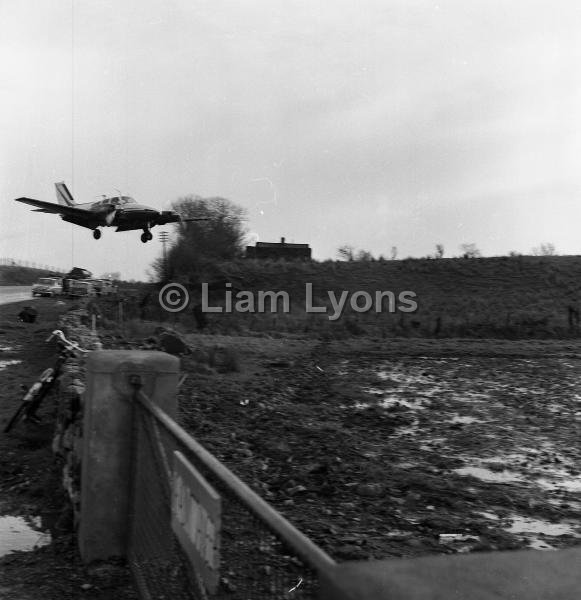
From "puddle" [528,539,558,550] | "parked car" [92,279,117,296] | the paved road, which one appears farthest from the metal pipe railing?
"parked car" [92,279,117,296]

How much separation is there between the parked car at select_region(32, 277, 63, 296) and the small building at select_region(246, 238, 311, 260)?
981 inches

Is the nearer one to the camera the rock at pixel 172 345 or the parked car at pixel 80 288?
the rock at pixel 172 345

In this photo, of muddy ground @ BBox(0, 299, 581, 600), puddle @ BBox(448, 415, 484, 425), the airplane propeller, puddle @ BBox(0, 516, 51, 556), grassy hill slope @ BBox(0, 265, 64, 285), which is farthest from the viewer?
grassy hill slope @ BBox(0, 265, 64, 285)

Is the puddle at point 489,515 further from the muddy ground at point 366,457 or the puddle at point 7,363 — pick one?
the puddle at point 7,363

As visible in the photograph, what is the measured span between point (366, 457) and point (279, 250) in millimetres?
63571

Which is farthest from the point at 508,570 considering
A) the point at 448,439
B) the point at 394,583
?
the point at 448,439

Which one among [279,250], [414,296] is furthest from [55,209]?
[279,250]

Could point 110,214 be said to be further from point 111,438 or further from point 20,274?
point 20,274

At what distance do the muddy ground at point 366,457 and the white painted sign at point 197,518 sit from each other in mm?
1405

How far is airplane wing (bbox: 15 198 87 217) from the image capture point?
14.2 meters

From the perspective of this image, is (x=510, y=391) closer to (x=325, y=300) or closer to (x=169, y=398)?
(x=169, y=398)

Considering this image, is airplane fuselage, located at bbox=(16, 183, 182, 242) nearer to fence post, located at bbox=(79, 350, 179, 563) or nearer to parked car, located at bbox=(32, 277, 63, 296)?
fence post, located at bbox=(79, 350, 179, 563)

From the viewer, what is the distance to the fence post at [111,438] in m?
5.09

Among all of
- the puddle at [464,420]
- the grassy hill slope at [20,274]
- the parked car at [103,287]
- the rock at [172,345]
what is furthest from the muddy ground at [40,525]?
the grassy hill slope at [20,274]
